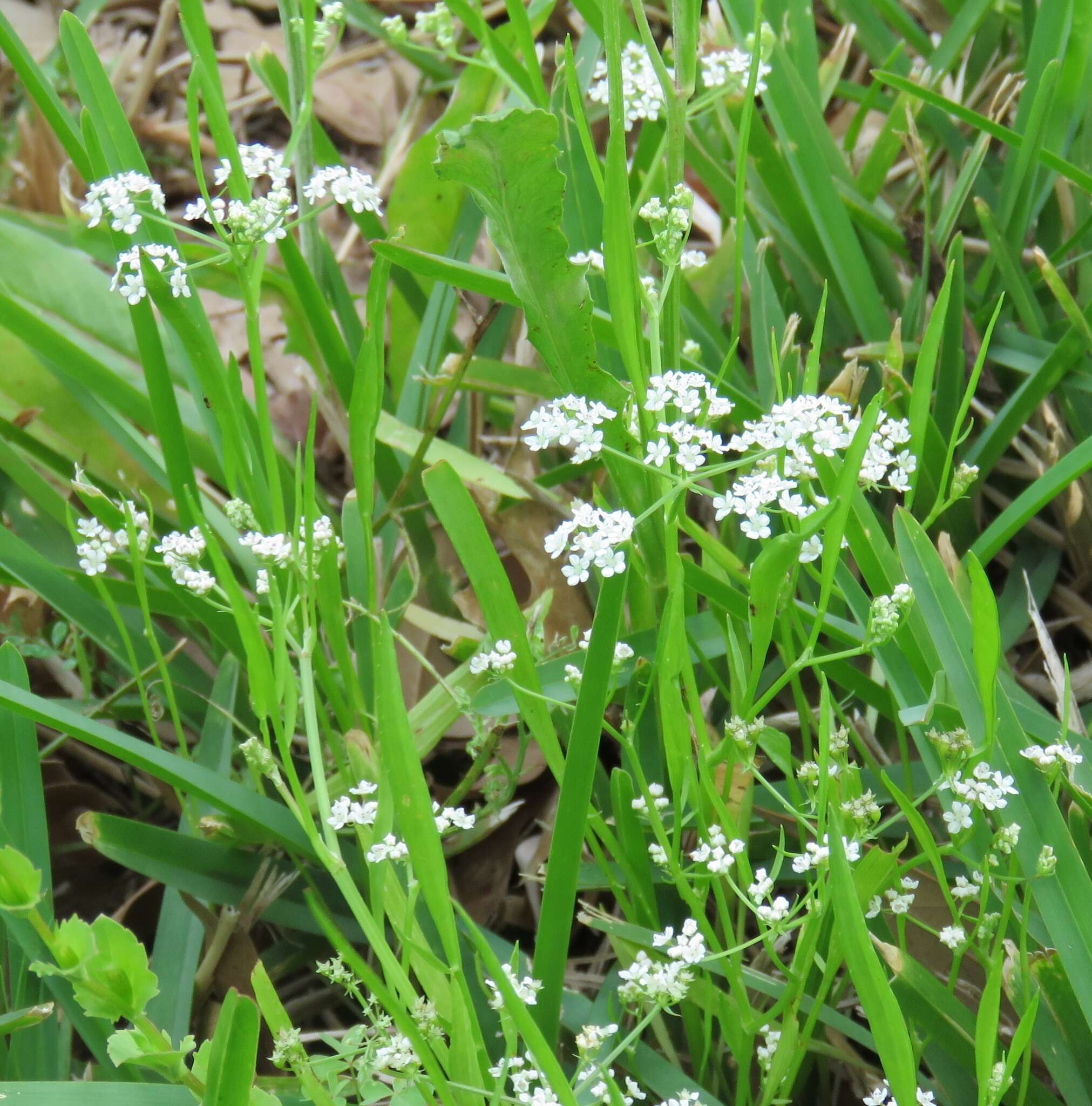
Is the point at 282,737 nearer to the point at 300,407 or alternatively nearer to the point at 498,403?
the point at 498,403

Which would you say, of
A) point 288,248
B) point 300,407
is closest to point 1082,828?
point 288,248

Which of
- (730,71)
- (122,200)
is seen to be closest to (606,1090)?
(122,200)

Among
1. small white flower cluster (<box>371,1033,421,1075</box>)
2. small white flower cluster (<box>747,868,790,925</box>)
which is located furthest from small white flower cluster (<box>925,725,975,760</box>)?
small white flower cluster (<box>371,1033,421,1075</box>)

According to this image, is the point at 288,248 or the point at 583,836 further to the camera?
the point at 288,248

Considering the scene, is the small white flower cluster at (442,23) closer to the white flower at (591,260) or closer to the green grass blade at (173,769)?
the white flower at (591,260)

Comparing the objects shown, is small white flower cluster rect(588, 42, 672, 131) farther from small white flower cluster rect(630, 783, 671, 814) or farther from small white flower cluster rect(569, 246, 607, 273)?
small white flower cluster rect(630, 783, 671, 814)

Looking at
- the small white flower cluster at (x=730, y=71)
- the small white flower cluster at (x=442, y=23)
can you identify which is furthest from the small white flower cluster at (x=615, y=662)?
the small white flower cluster at (x=442, y=23)
